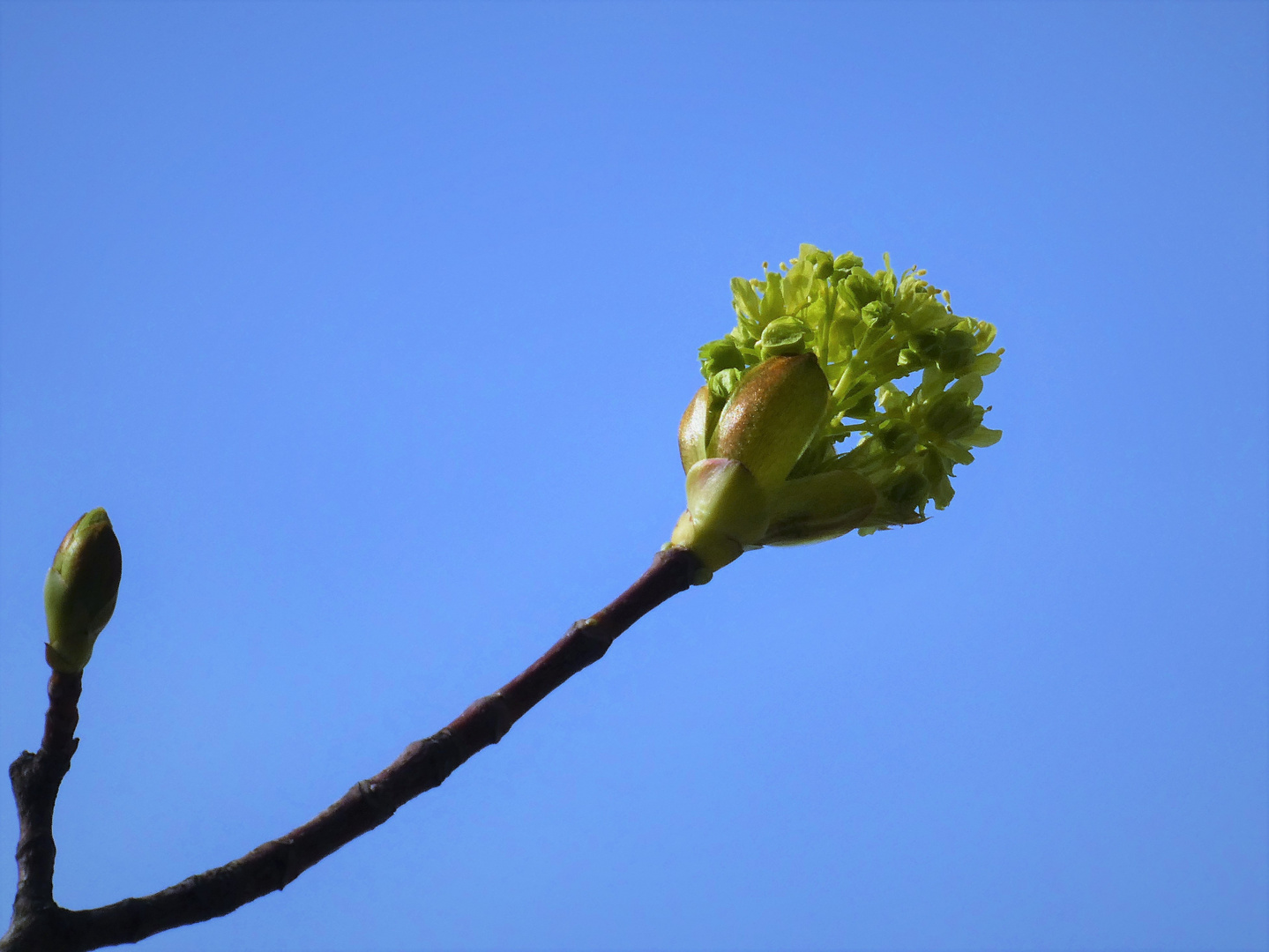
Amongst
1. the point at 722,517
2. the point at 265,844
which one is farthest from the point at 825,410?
the point at 265,844

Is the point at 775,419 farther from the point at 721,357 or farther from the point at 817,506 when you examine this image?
the point at 721,357

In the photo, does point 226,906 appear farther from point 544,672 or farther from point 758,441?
point 758,441

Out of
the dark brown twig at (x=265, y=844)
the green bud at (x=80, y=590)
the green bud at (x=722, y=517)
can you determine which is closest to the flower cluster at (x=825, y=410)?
the green bud at (x=722, y=517)

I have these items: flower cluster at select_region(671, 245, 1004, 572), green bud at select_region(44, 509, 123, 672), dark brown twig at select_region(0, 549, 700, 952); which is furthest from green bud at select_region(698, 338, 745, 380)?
green bud at select_region(44, 509, 123, 672)

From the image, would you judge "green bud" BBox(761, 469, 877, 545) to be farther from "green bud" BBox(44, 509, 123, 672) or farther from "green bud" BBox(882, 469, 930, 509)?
"green bud" BBox(44, 509, 123, 672)

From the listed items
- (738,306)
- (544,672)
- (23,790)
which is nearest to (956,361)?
(738,306)

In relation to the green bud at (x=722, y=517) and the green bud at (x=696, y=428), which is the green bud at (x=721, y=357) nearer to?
the green bud at (x=696, y=428)
